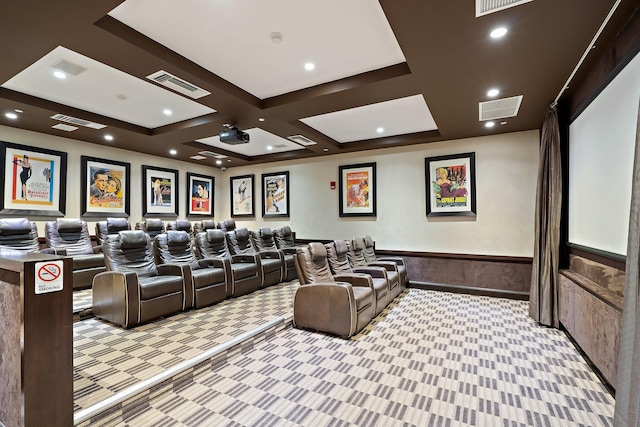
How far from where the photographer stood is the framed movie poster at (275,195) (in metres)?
7.68

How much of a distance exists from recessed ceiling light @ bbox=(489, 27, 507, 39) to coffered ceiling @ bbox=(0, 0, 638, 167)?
0.03 m

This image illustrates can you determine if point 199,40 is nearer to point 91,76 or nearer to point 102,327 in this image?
point 91,76

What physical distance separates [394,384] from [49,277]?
2.46 m

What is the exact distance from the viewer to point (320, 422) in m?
2.01

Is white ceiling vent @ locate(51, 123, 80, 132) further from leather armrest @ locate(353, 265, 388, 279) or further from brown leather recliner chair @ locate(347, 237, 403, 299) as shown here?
leather armrest @ locate(353, 265, 388, 279)

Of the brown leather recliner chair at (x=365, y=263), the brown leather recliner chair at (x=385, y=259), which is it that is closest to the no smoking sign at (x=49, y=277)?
the brown leather recliner chair at (x=365, y=263)

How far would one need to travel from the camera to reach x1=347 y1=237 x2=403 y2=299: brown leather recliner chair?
480 cm

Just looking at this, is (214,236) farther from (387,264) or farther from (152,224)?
(387,264)

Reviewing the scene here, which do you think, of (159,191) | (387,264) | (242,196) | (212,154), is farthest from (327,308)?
(159,191)

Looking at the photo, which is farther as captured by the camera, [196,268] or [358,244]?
[358,244]

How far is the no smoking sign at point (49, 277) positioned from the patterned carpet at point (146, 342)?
899 millimetres

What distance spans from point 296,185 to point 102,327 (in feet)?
16.1

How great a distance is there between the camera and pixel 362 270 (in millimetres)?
4660

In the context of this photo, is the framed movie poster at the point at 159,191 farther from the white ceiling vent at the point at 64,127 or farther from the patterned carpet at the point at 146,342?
the patterned carpet at the point at 146,342
